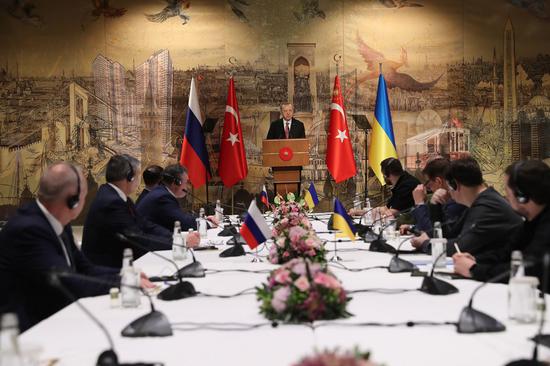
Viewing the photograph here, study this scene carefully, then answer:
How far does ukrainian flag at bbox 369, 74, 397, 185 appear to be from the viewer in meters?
10.8

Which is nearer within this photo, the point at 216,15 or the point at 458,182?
the point at 458,182

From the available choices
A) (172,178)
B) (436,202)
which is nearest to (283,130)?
(172,178)

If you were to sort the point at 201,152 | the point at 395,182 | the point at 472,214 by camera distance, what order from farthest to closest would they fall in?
the point at 201,152, the point at 395,182, the point at 472,214

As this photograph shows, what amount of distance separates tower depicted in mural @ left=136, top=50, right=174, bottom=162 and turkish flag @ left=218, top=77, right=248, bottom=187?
1.49 meters

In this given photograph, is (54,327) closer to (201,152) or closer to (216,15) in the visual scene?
(201,152)

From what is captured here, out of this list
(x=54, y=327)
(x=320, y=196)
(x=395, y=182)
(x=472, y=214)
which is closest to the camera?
(x=54, y=327)

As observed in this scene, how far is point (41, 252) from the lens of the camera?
3180mm

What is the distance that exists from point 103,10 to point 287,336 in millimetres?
11733

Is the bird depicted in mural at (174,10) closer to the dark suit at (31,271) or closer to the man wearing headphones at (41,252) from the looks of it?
the man wearing headphones at (41,252)

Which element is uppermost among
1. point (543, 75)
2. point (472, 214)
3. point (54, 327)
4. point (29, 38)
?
point (29, 38)

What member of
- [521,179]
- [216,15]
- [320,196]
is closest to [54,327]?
[521,179]

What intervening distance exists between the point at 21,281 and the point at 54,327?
0.71 m

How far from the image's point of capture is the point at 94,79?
41.9ft

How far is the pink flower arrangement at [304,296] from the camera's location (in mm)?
2471
